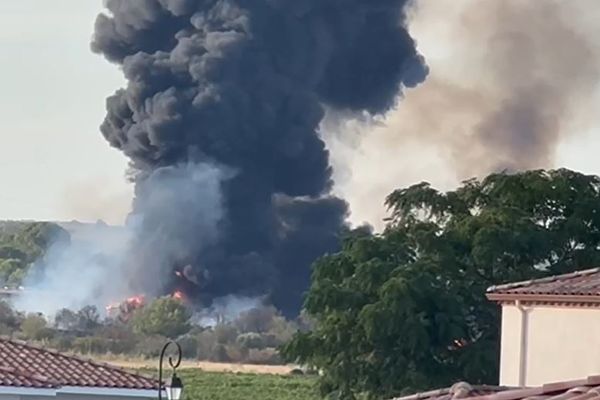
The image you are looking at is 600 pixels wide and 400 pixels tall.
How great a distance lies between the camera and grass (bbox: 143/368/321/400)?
44094 millimetres

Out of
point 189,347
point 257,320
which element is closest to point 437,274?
point 189,347

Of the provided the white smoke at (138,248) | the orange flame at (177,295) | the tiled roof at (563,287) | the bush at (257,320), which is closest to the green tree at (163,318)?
the orange flame at (177,295)

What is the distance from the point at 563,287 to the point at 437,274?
35.8 ft

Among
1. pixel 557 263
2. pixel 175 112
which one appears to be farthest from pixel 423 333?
pixel 175 112

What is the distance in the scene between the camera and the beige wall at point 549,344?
68.1 feet

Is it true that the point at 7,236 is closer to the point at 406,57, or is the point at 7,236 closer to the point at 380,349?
the point at 406,57

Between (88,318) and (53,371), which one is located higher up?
(88,318)

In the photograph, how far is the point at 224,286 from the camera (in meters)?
68.4

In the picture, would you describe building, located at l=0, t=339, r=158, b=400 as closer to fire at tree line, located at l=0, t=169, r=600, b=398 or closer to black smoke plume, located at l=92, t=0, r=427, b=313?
fire at tree line, located at l=0, t=169, r=600, b=398

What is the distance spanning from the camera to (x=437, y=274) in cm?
3181

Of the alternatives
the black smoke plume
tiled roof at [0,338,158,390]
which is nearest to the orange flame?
the black smoke plume

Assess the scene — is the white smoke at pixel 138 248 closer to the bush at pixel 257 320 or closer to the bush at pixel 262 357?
the bush at pixel 257 320

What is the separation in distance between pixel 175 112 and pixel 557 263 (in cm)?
3618

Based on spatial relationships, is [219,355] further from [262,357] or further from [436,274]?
[436,274]
